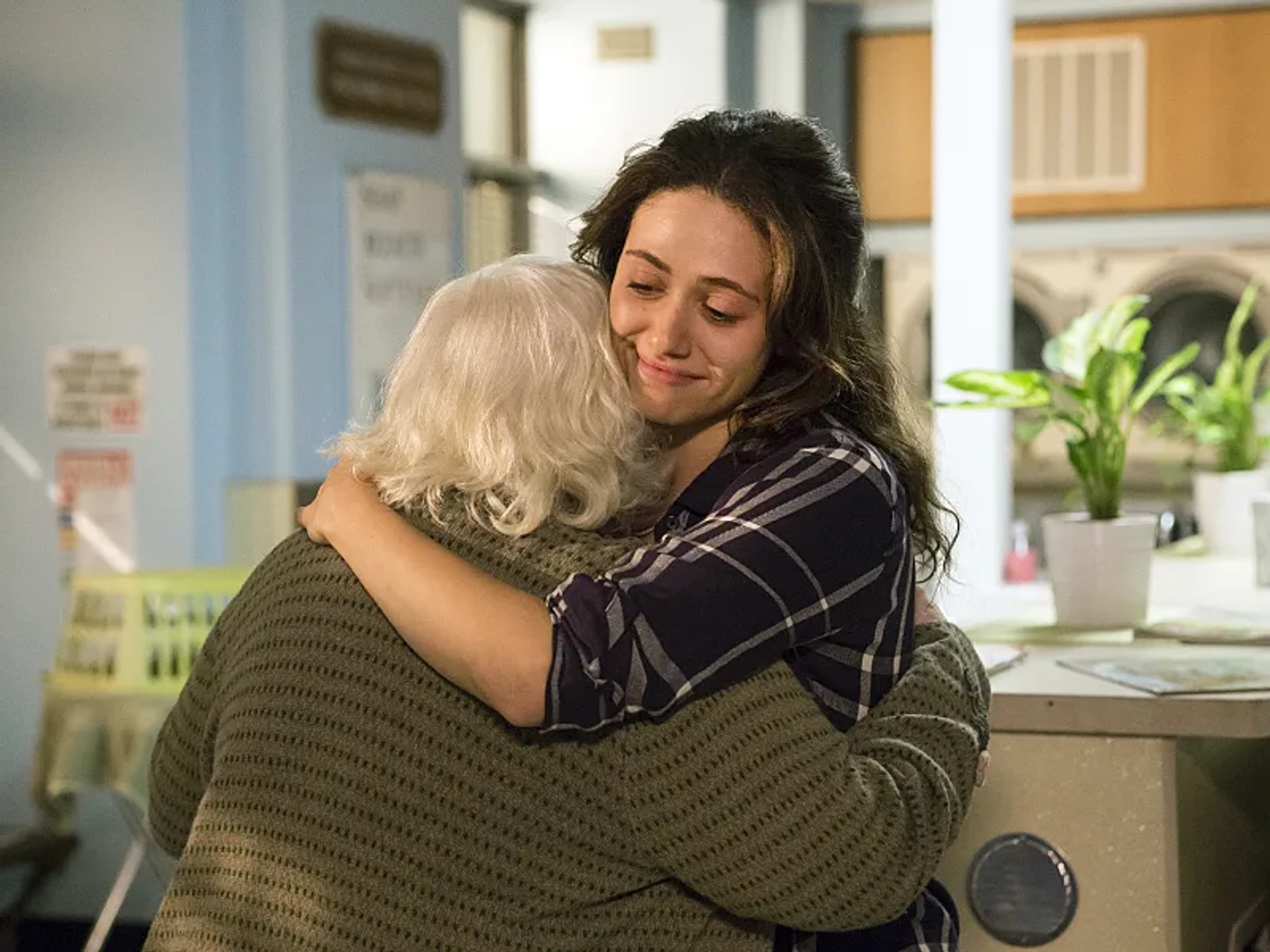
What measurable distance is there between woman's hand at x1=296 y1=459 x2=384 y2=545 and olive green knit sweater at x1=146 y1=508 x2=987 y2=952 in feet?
0.12

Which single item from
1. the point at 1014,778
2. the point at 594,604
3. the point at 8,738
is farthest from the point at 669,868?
the point at 8,738

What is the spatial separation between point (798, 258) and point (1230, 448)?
8.85ft

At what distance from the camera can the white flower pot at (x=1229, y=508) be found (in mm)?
3879

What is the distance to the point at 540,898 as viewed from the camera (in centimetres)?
131

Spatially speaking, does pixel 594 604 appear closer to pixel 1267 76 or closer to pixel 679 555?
pixel 679 555

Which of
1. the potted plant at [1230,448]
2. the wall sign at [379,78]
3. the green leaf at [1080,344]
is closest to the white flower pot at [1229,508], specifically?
the potted plant at [1230,448]

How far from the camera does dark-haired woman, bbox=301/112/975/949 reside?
1.29 meters

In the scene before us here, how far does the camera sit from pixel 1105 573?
266 cm

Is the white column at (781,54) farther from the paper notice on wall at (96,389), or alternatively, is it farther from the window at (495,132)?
the paper notice on wall at (96,389)

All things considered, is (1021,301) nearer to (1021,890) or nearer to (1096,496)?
(1096,496)

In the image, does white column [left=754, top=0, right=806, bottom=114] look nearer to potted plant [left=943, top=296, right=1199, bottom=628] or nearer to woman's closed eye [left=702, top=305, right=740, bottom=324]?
potted plant [left=943, top=296, right=1199, bottom=628]

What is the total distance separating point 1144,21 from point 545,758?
529cm

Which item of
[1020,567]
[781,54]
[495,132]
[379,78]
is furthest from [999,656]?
[781,54]

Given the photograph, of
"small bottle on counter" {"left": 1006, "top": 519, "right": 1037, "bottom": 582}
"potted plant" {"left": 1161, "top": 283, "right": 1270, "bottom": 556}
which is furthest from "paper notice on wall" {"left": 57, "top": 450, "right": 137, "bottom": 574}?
"potted plant" {"left": 1161, "top": 283, "right": 1270, "bottom": 556}
